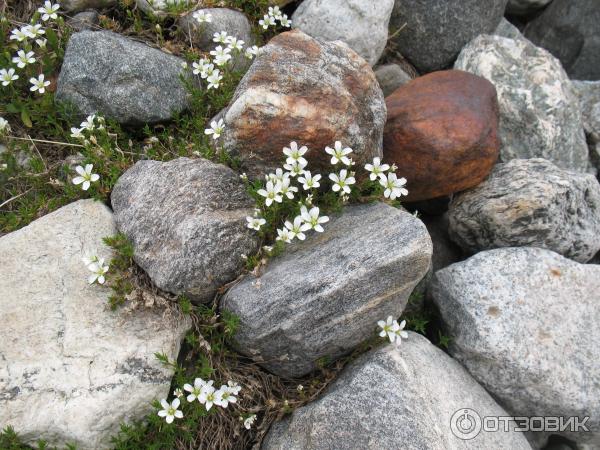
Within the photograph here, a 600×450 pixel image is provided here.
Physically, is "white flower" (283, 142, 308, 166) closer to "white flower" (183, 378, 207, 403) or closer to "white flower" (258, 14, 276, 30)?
"white flower" (183, 378, 207, 403)

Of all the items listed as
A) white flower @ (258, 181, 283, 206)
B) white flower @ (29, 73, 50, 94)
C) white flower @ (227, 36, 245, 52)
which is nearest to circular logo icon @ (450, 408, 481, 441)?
white flower @ (258, 181, 283, 206)

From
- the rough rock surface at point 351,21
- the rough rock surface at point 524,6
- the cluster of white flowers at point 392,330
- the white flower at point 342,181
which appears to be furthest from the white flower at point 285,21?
the cluster of white flowers at point 392,330

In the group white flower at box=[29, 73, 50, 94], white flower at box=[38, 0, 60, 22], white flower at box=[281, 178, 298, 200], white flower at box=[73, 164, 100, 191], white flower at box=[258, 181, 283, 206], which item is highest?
white flower at box=[38, 0, 60, 22]

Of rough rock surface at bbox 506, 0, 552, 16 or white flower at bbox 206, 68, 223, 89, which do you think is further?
rough rock surface at bbox 506, 0, 552, 16

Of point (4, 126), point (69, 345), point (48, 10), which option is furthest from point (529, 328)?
point (48, 10)

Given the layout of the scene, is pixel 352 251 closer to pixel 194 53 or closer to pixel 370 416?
pixel 370 416

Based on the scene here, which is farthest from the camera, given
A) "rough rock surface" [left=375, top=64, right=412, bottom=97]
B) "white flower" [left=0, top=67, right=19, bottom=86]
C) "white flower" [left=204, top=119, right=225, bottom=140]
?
"rough rock surface" [left=375, top=64, right=412, bottom=97]
